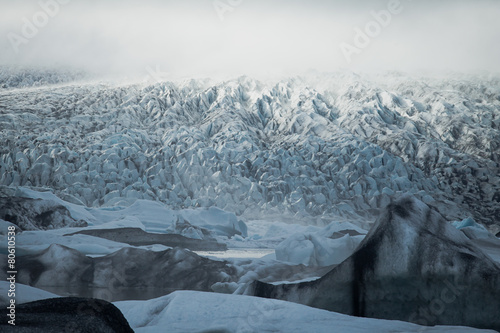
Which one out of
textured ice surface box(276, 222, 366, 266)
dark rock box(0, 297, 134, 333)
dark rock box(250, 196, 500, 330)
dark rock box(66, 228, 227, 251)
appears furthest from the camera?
dark rock box(66, 228, 227, 251)

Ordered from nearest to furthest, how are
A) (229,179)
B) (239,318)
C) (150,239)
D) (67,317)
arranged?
(67,317) → (239,318) → (150,239) → (229,179)

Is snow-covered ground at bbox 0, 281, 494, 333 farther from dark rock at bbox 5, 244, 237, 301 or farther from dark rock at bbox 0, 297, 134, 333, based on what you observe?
dark rock at bbox 5, 244, 237, 301

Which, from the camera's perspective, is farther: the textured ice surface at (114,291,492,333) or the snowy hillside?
the snowy hillside

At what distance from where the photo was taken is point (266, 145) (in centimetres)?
3159

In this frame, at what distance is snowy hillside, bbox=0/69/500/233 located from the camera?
23.2 m

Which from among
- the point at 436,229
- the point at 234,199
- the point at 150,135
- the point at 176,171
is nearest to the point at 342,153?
the point at 234,199

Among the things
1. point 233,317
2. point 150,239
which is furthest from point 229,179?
point 233,317

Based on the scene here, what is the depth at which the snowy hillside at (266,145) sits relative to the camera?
23.2 meters

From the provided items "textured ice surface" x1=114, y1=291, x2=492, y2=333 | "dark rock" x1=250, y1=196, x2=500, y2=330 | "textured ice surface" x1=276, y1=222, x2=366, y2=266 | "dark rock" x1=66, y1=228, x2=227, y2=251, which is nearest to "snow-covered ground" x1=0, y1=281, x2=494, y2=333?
"textured ice surface" x1=114, y1=291, x2=492, y2=333

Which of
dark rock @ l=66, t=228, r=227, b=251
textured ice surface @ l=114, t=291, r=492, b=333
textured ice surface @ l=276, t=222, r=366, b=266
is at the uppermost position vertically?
textured ice surface @ l=114, t=291, r=492, b=333

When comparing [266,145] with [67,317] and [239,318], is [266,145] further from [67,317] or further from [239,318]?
[67,317]

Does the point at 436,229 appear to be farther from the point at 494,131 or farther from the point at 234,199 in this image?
the point at 494,131

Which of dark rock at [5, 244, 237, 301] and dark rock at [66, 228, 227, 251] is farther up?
dark rock at [5, 244, 237, 301]

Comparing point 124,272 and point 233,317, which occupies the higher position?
point 233,317
